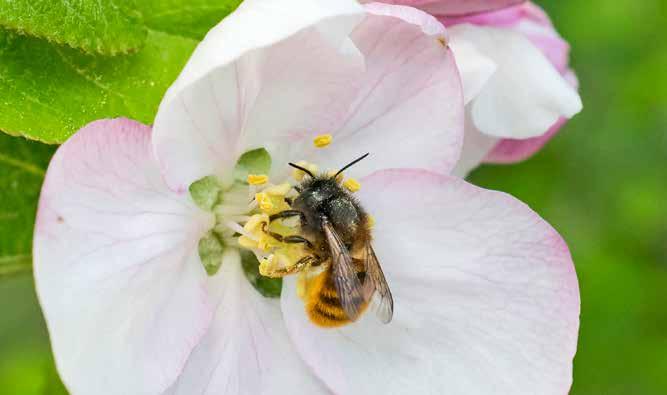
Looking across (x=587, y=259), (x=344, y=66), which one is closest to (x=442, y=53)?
(x=344, y=66)

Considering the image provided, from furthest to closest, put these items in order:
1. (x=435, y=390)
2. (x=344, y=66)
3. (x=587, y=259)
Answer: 1. (x=587, y=259)
2. (x=435, y=390)
3. (x=344, y=66)

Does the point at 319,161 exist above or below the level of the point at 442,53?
below

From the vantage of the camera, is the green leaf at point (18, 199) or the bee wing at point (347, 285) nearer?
the bee wing at point (347, 285)

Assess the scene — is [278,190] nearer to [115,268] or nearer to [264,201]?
[264,201]

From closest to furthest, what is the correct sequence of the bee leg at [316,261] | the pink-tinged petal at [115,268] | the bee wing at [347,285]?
the pink-tinged petal at [115,268] < the bee wing at [347,285] < the bee leg at [316,261]

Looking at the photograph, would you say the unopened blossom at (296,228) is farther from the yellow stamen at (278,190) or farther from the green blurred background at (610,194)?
the green blurred background at (610,194)

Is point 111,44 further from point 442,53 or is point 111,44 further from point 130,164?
point 442,53

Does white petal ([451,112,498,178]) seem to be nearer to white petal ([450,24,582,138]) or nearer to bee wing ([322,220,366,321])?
white petal ([450,24,582,138])

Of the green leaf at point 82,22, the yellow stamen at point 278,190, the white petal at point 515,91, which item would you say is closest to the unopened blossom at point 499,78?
the white petal at point 515,91
